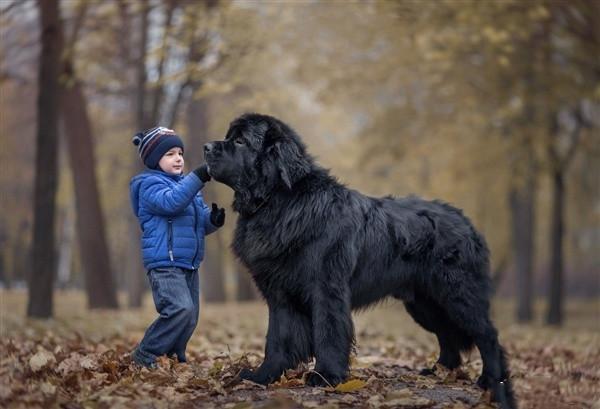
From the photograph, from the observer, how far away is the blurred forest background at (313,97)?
48.5 feet

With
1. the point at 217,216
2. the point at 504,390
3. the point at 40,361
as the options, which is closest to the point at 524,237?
the point at 504,390

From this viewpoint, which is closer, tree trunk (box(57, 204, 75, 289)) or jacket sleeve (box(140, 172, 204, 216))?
jacket sleeve (box(140, 172, 204, 216))

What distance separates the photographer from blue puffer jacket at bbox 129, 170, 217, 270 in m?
6.42

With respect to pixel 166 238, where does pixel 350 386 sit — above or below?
below

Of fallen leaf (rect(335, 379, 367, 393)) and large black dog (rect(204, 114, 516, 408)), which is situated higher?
large black dog (rect(204, 114, 516, 408))

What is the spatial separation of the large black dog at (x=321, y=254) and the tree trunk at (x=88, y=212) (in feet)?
41.4

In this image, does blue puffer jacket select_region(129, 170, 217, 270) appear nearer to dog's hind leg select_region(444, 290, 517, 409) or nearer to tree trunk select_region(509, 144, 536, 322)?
dog's hind leg select_region(444, 290, 517, 409)

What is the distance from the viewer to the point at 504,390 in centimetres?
625

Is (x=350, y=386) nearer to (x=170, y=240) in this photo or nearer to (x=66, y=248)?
(x=170, y=240)

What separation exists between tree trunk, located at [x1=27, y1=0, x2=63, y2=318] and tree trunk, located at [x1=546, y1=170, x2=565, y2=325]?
11758 mm

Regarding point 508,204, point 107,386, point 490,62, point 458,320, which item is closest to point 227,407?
point 107,386

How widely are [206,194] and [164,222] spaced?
17.2 meters

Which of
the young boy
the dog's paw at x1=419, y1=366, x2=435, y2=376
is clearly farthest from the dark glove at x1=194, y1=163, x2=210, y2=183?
the dog's paw at x1=419, y1=366, x2=435, y2=376

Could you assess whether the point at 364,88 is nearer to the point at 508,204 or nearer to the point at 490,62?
the point at 490,62
